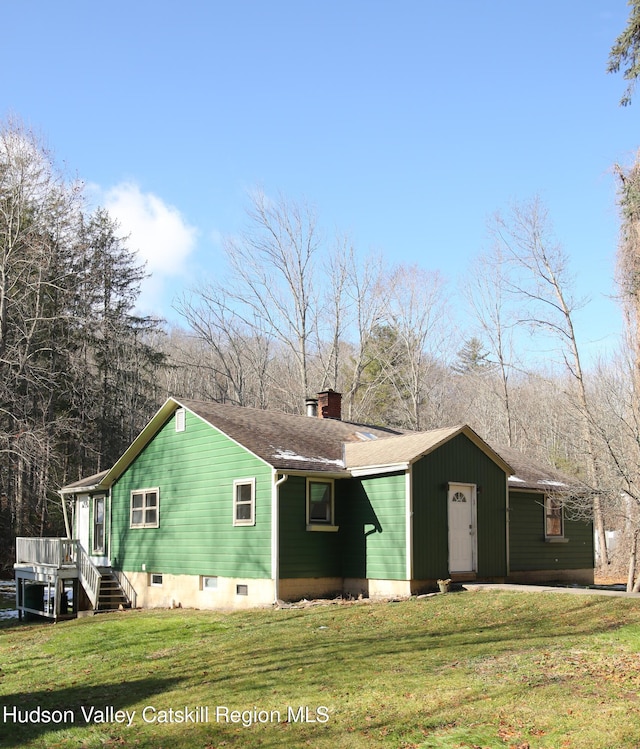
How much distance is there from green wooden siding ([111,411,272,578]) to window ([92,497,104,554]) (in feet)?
3.91

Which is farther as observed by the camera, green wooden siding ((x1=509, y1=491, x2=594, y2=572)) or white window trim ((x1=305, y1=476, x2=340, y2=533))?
green wooden siding ((x1=509, y1=491, x2=594, y2=572))

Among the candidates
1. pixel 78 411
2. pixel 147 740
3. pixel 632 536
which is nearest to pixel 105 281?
pixel 78 411

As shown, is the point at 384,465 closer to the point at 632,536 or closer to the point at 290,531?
the point at 290,531

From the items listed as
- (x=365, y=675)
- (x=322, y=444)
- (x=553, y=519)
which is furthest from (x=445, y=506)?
(x=365, y=675)

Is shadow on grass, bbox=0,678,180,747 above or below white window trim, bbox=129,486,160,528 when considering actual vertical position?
below

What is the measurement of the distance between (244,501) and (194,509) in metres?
2.23

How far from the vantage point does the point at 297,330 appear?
122 ft

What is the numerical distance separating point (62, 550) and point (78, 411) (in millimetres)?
13645

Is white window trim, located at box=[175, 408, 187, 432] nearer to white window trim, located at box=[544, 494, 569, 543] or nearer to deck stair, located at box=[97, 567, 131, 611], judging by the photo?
deck stair, located at box=[97, 567, 131, 611]

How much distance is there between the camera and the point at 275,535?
16984 mm

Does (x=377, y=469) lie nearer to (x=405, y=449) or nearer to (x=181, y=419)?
(x=405, y=449)

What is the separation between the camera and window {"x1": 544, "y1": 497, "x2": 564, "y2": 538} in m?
21.1

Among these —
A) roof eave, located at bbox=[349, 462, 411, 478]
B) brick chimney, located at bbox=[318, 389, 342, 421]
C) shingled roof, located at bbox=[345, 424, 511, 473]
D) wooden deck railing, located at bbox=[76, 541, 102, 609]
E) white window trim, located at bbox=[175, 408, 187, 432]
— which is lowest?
wooden deck railing, located at bbox=[76, 541, 102, 609]

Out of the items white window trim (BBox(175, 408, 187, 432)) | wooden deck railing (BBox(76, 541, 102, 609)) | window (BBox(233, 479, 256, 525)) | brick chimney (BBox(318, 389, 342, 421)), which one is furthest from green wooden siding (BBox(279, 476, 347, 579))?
brick chimney (BBox(318, 389, 342, 421))
